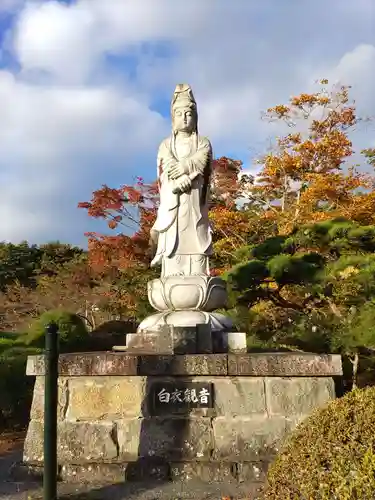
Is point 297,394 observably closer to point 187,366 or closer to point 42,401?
point 187,366

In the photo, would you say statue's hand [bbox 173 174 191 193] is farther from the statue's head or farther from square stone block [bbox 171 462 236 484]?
square stone block [bbox 171 462 236 484]

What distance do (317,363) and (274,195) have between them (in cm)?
1013

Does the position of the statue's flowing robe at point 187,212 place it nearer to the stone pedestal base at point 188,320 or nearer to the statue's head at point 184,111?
the statue's head at point 184,111

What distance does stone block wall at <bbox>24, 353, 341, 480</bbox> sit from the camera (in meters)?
4.11

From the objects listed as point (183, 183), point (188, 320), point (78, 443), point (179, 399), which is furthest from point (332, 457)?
point (183, 183)

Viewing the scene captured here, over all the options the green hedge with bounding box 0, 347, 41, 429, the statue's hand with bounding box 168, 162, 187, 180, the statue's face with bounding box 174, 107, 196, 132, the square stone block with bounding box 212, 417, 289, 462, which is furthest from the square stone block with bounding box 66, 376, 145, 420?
the green hedge with bounding box 0, 347, 41, 429

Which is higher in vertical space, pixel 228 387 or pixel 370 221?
pixel 370 221

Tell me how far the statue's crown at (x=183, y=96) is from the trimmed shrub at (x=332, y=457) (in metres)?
3.76

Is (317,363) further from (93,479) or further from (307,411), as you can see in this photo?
(93,479)

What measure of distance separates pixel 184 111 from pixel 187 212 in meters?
1.05

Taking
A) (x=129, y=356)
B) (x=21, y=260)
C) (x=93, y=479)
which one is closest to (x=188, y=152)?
(x=129, y=356)

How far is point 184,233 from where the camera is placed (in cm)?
530

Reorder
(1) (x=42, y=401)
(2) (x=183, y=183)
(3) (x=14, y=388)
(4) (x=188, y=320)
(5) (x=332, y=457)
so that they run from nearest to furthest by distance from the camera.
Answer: (5) (x=332, y=457)
(1) (x=42, y=401)
(4) (x=188, y=320)
(2) (x=183, y=183)
(3) (x=14, y=388)

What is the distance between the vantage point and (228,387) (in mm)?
4219
